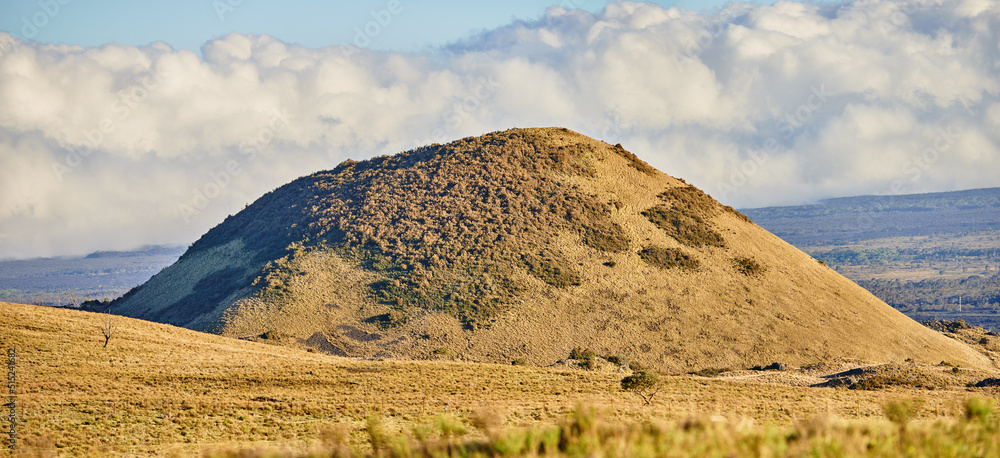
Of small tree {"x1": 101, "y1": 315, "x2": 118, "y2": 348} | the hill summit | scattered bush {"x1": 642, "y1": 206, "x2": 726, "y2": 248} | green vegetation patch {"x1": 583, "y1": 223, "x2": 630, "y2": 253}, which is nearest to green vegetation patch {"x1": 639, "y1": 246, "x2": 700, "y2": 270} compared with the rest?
the hill summit

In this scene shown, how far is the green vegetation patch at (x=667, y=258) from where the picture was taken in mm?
73625

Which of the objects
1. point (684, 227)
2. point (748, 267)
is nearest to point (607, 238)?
point (684, 227)

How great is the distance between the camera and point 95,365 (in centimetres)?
4122

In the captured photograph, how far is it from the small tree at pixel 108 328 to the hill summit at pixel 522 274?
11.8 meters

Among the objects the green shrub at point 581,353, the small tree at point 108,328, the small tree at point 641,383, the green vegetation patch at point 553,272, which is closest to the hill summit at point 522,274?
the green vegetation patch at point 553,272

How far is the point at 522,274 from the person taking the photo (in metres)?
70.4

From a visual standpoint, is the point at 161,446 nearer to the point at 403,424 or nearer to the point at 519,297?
the point at 403,424

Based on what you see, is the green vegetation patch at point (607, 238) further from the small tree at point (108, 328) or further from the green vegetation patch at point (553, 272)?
the small tree at point (108, 328)

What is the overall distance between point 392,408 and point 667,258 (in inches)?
1932

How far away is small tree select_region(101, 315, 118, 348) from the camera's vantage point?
46853 mm

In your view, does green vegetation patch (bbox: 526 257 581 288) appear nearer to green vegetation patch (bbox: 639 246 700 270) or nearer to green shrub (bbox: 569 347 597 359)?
green vegetation patch (bbox: 639 246 700 270)

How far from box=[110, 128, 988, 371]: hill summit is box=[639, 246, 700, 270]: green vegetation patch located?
0.23 m

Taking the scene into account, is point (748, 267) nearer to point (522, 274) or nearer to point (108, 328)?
point (522, 274)

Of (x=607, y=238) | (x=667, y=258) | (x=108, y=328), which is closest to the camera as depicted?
(x=108, y=328)
